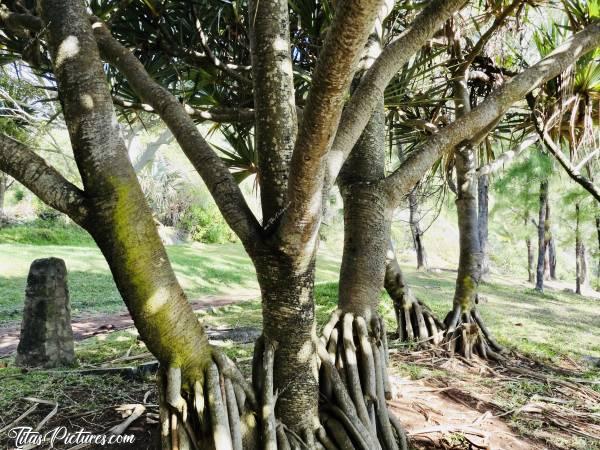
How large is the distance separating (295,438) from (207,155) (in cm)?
134

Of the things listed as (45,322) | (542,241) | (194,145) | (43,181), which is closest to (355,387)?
(194,145)

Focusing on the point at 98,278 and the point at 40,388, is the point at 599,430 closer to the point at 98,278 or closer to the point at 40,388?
the point at 40,388

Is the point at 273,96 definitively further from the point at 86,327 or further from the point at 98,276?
the point at 98,276

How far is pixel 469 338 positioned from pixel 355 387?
1.98 m

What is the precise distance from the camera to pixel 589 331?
5824 millimetres

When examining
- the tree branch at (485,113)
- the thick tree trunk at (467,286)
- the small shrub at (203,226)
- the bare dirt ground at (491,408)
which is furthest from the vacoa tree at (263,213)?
the small shrub at (203,226)

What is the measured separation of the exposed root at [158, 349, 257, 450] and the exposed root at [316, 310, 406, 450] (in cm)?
41

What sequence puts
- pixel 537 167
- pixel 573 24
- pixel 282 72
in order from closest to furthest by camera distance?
pixel 282 72 < pixel 573 24 < pixel 537 167

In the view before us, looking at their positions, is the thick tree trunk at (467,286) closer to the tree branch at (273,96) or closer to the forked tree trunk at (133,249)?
the forked tree trunk at (133,249)

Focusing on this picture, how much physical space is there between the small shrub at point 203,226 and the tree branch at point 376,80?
61.0ft

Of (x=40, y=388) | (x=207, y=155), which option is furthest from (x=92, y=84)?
(x=40, y=388)

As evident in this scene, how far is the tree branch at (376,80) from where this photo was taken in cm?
198

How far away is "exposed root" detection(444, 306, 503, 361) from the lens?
3699 millimetres

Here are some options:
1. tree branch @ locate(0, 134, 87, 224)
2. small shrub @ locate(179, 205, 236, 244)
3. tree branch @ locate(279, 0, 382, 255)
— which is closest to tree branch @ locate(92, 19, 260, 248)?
tree branch @ locate(279, 0, 382, 255)
